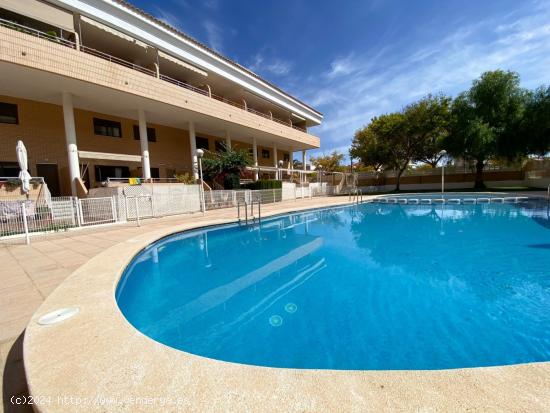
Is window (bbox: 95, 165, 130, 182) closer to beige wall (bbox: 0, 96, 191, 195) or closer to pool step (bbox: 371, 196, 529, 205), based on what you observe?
beige wall (bbox: 0, 96, 191, 195)

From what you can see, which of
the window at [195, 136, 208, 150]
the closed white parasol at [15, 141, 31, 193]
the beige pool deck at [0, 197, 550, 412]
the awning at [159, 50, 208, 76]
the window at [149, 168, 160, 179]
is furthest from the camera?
the window at [195, 136, 208, 150]

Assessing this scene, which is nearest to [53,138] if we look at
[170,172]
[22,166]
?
[22,166]

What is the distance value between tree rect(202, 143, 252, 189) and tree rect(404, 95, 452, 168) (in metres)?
21.6

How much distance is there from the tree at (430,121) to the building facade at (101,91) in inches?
718

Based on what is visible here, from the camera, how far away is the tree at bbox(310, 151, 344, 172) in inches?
2080

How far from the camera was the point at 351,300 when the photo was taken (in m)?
4.43

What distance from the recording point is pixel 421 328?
353cm

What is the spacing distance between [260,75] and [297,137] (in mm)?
7470

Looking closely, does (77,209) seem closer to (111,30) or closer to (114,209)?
(114,209)

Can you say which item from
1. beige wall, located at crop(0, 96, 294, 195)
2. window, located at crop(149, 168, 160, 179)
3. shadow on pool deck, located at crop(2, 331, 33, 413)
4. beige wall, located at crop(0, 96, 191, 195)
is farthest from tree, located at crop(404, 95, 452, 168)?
shadow on pool deck, located at crop(2, 331, 33, 413)

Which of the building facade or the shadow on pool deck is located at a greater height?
the building facade

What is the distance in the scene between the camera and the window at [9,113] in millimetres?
13384

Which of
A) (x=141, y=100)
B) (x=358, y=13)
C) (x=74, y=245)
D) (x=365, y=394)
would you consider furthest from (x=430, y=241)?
(x=141, y=100)

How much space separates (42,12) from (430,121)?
3285 cm
